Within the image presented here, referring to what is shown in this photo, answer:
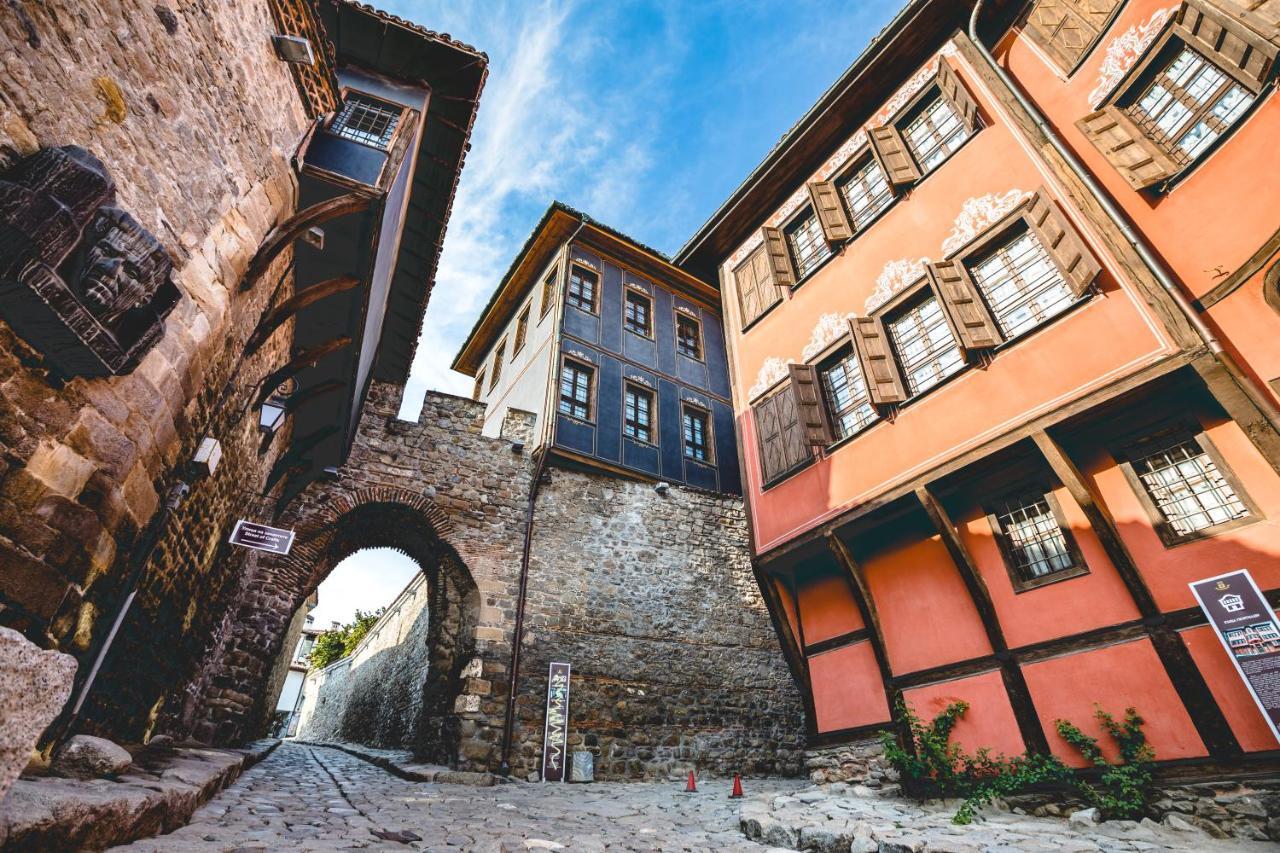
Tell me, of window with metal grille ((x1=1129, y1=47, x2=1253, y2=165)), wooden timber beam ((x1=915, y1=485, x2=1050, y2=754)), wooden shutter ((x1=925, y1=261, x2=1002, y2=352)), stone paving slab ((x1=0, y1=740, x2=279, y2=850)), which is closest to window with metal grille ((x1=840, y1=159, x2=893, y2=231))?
wooden shutter ((x1=925, y1=261, x2=1002, y2=352))

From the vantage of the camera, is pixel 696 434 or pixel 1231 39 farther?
pixel 696 434

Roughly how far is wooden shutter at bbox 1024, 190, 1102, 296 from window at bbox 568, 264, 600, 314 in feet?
29.2

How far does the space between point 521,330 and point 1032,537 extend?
1216 centimetres

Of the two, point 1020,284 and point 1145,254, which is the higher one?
point 1020,284

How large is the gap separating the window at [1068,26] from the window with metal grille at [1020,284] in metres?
2.43

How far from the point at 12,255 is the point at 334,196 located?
11.1 ft

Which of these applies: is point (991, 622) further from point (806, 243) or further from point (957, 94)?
point (957, 94)

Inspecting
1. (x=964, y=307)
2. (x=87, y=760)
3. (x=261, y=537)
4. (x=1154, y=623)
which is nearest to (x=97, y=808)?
(x=87, y=760)

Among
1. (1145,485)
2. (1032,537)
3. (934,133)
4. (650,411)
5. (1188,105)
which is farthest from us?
(650,411)

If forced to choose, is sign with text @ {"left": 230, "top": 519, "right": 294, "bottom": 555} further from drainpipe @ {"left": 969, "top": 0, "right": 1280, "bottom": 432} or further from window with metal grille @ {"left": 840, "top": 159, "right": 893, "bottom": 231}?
drainpipe @ {"left": 969, "top": 0, "right": 1280, "bottom": 432}

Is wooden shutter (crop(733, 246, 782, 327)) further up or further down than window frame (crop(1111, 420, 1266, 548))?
further up

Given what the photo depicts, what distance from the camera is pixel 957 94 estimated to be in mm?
7441

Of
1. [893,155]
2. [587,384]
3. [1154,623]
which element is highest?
[893,155]

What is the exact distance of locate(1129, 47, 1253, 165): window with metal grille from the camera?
16.7ft
